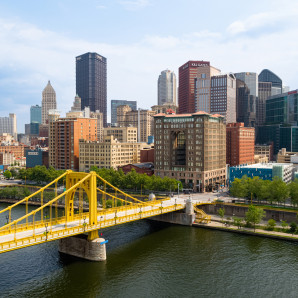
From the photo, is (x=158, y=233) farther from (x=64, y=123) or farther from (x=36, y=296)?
(x=64, y=123)

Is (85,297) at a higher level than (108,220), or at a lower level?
lower

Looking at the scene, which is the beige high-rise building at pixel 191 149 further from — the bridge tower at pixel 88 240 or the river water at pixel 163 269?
the bridge tower at pixel 88 240

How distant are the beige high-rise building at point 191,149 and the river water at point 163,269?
52585 mm

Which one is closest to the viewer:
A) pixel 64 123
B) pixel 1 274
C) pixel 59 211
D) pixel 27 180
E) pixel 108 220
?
pixel 1 274

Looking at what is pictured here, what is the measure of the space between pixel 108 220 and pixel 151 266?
10.9m

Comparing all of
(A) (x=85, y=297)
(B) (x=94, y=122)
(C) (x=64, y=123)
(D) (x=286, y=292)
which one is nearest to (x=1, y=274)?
(A) (x=85, y=297)

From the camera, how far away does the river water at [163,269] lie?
47656mm

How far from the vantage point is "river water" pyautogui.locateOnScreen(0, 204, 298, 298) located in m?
47.7

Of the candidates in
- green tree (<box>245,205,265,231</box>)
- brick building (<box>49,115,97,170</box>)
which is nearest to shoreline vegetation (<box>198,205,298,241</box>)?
green tree (<box>245,205,265,231</box>)

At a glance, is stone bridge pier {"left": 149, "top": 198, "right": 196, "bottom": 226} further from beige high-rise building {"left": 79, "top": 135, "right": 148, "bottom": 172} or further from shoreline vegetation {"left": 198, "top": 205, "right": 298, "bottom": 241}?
beige high-rise building {"left": 79, "top": 135, "right": 148, "bottom": 172}

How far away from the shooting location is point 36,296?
150 feet

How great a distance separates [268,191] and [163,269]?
156 feet

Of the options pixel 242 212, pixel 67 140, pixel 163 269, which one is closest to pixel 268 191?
pixel 242 212

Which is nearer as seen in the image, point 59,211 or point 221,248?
point 221,248
